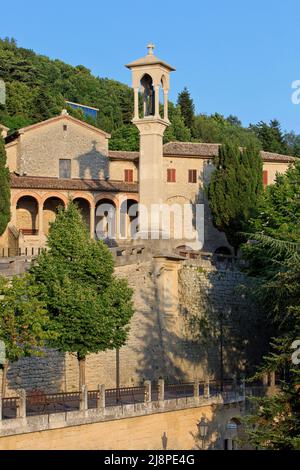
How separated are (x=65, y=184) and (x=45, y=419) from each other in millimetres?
32927

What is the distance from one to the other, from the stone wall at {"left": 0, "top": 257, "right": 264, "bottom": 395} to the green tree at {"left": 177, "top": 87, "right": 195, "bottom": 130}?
49.9m

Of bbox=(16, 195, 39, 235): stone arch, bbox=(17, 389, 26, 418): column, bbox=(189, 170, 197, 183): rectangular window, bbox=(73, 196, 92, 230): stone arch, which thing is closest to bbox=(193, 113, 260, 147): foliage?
bbox=(189, 170, 197, 183): rectangular window

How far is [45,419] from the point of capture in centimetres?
2820

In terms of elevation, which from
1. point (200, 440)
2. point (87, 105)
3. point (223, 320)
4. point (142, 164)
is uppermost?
point (87, 105)

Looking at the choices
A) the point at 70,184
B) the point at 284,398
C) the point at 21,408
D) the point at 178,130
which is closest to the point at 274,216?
the point at 70,184

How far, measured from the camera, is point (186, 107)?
100m

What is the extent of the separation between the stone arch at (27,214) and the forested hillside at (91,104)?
57.1ft

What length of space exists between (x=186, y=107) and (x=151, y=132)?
2180 inches

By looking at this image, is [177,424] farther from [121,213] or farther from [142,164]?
[121,213]

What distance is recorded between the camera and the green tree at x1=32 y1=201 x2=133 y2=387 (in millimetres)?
34812

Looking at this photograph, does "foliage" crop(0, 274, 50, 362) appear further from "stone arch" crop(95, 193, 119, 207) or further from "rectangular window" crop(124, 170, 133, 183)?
"rectangular window" crop(124, 170, 133, 183)

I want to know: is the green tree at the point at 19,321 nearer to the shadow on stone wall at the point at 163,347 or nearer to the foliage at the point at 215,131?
the shadow on stone wall at the point at 163,347

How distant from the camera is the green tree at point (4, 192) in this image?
52.6 metres

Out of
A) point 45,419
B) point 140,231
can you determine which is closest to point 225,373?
point 140,231
